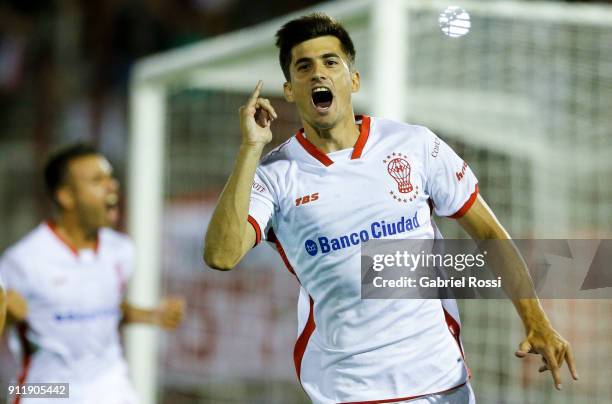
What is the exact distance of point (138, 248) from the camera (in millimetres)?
5973

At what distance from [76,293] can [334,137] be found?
217cm

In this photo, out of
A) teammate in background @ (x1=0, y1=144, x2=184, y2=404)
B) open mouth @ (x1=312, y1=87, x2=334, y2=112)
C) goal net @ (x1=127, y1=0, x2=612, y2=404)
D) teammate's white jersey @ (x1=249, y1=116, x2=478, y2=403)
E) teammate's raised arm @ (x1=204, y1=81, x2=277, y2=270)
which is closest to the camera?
teammate's raised arm @ (x1=204, y1=81, x2=277, y2=270)

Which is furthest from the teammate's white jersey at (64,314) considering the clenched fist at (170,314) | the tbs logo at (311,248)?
the tbs logo at (311,248)

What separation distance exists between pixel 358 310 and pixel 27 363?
2.24m

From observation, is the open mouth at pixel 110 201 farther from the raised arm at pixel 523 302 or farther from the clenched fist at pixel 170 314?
the raised arm at pixel 523 302

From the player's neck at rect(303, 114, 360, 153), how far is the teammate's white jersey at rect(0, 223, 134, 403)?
210 cm

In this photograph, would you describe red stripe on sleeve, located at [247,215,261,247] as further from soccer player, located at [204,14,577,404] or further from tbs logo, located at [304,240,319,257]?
tbs logo, located at [304,240,319,257]

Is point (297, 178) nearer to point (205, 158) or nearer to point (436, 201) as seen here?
point (436, 201)

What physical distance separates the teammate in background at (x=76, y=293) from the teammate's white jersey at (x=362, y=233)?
6.30ft

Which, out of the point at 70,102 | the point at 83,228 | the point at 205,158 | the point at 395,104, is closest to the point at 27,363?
the point at 83,228

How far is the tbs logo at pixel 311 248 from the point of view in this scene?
7.41 ft

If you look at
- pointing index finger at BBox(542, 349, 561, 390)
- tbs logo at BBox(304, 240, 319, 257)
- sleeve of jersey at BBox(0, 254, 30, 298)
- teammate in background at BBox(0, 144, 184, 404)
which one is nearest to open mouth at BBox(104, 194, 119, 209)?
teammate in background at BBox(0, 144, 184, 404)

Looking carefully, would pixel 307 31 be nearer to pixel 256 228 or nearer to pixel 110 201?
pixel 256 228

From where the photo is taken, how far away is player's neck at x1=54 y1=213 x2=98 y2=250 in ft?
14.1
